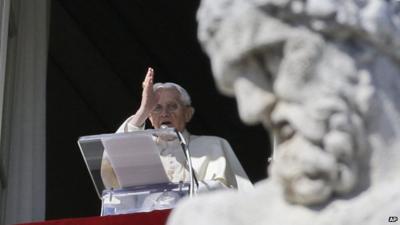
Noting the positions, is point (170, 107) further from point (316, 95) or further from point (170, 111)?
point (316, 95)

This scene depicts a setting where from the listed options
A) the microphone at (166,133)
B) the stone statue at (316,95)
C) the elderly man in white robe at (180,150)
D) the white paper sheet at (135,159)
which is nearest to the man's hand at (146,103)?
the elderly man in white robe at (180,150)

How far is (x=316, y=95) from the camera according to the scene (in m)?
1.32

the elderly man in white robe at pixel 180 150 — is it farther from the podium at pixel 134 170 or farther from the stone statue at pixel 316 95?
the stone statue at pixel 316 95

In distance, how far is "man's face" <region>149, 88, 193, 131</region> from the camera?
4848 mm

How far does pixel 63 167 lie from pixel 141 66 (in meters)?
1.14

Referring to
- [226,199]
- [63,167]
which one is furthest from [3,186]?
[226,199]

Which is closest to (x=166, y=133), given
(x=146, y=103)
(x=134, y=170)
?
(x=134, y=170)

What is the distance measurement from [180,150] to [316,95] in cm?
340

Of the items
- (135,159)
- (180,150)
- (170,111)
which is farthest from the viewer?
(170,111)

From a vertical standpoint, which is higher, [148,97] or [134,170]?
[148,97]

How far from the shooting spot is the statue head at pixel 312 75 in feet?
4.29

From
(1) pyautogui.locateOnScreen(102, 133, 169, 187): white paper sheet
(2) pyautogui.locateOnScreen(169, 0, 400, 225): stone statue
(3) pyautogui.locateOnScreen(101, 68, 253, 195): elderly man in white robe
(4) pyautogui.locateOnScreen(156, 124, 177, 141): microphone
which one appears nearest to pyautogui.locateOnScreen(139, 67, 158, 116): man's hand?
(3) pyautogui.locateOnScreen(101, 68, 253, 195): elderly man in white robe

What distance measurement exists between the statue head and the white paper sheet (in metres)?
2.77

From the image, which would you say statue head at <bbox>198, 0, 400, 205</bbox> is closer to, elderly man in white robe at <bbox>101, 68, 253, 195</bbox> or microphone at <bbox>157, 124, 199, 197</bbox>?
microphone at <bbox>157, 124, 199, 197</bbox>
